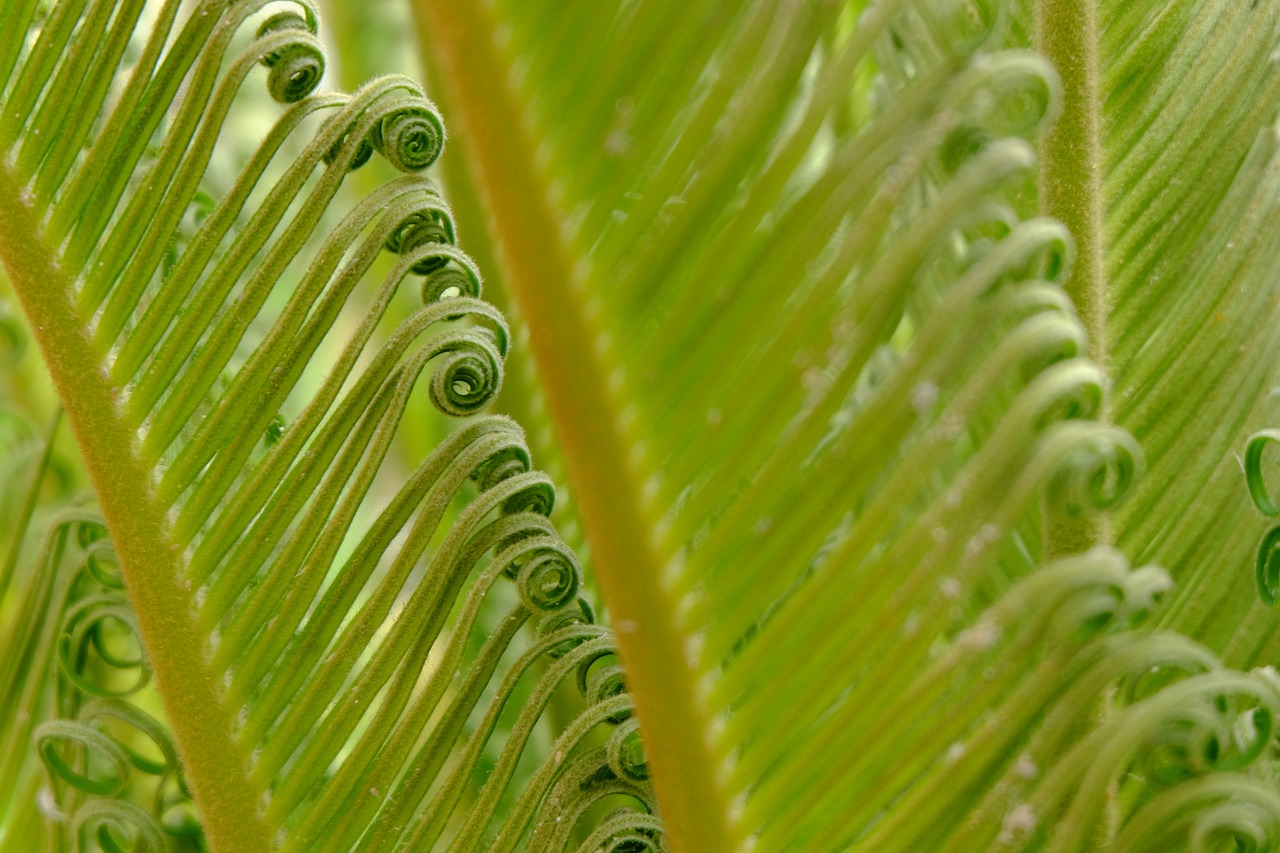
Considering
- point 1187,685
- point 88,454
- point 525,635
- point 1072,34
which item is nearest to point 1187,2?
point 1072,34

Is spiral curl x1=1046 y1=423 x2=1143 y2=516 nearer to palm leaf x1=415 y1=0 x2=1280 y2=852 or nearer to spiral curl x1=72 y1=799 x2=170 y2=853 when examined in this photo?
palm leaf x1=415 y1=0 x2=1280 y2=852

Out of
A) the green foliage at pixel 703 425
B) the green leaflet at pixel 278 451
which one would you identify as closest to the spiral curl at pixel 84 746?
the green foliage at pixel 703 425

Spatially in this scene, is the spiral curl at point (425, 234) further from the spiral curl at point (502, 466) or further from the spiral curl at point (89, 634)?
the spiral curl at point (89, 634)

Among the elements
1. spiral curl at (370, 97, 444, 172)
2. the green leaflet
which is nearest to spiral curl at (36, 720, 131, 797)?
the green leaflet

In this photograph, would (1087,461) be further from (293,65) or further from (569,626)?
(293,65)

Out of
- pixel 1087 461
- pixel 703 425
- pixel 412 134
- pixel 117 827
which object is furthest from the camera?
pixel 117 827

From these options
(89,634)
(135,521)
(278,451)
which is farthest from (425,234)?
(89,634)
